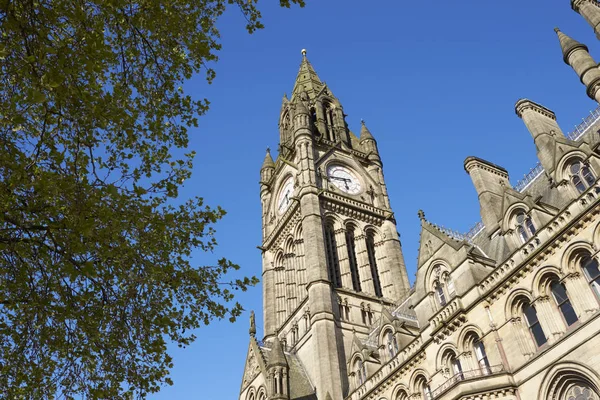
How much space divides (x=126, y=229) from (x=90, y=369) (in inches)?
114

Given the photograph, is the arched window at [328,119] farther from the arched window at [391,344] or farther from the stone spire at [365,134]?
the arched window at [391,344]

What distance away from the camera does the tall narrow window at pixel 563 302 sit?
695 inches

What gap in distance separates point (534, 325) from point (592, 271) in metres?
2.84

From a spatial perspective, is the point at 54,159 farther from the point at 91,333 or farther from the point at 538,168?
the point at 538,168

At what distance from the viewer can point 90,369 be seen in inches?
428

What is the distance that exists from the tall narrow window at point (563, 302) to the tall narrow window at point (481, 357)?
338 centimetres

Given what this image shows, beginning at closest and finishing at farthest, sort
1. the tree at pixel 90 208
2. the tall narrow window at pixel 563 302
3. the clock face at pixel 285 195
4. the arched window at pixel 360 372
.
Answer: the tree at pixel 90 208 < the tall narrow window at pixel 563 302 < the arched window at pixel 360 372 < the clock face at pixel 285 195

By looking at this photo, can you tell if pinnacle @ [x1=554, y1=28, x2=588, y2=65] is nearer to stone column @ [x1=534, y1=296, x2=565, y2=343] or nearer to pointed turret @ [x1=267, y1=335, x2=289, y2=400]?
stone column @ [x1=534, y1=296, x2=565, y2=343]

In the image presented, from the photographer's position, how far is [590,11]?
25.5m

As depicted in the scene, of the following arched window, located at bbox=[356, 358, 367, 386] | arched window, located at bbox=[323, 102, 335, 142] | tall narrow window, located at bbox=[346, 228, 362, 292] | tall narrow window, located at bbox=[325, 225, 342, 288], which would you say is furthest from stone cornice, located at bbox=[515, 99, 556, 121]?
arched window, located at bbox=[323, 102, 335, 142]

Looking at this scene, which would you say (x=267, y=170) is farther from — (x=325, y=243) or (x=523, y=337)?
(x=523, y=337)

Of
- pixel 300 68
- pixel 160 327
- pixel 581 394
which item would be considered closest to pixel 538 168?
pixel 581 394

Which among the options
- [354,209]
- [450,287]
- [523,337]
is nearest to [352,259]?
[354,209]

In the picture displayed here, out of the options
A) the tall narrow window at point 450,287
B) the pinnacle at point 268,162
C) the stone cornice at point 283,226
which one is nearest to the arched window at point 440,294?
the tall narrow window at point 450,287
